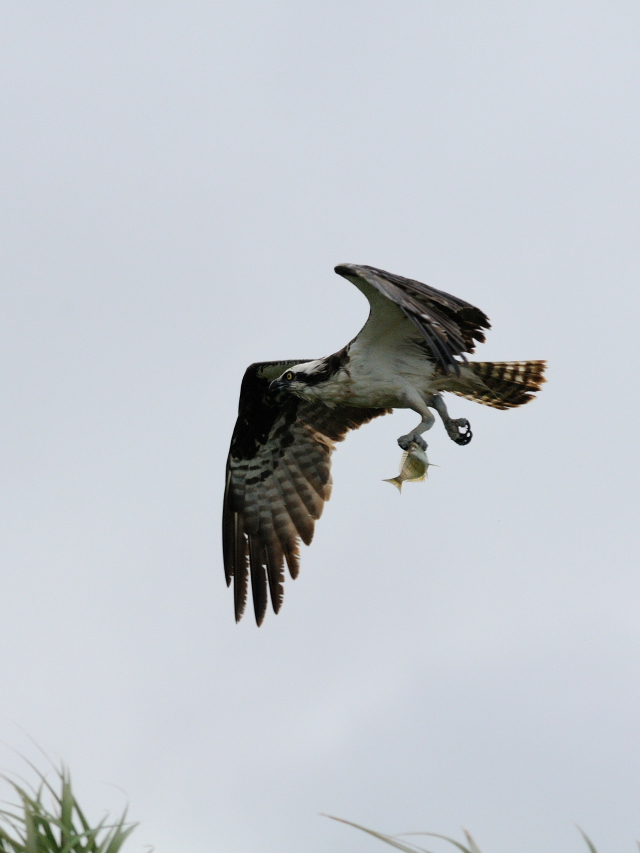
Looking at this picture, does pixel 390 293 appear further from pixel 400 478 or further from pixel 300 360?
pixel 300 360

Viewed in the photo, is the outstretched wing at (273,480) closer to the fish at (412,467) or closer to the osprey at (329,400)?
the osprey at (329,400)

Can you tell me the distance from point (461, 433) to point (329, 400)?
1258mm

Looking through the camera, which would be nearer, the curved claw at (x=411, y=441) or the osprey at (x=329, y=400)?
the osprey at (x=329, y=400)

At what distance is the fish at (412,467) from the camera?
8.49 m

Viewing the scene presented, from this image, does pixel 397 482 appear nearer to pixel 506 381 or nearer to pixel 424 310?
pixel 424 310

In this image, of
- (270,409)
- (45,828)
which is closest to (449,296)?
(270,409)

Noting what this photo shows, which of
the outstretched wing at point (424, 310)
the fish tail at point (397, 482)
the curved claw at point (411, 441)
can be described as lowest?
the fish tail at point (397, 482)

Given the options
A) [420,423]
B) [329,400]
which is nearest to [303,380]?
[329,400]

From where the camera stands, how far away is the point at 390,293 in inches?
303

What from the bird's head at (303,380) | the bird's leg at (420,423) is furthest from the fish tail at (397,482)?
the bird's head at (303,380)

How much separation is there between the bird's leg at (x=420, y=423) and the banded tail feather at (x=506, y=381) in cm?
64

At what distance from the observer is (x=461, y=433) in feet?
32.4

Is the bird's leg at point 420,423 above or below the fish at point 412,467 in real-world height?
above

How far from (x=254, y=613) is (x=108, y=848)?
25.3 ft
